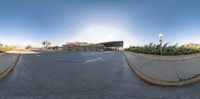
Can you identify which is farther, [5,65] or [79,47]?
[79,47]

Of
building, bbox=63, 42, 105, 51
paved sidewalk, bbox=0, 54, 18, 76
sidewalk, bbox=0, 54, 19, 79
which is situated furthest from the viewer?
building, bbox=63, 42, 105, 51

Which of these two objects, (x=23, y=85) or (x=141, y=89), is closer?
(x=141, y=89)

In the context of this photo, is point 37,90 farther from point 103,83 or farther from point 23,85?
point 103,83

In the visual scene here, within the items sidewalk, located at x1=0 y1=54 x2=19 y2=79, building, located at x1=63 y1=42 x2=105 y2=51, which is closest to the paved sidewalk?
sidewalk, located at x1=0 y1=54 x2=19 y2=79

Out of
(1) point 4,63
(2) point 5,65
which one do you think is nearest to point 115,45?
(1) point 4,63

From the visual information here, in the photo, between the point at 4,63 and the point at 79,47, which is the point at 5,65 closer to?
the point at 4,63

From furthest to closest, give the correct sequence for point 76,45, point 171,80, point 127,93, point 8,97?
point 76,45
point 171,80
point 127,93
point 8,97

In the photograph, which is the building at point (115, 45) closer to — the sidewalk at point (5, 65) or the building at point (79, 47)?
the building at point (79, 47)

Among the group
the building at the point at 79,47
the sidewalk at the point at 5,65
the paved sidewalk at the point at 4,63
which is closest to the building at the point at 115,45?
the building at the point at 79,47

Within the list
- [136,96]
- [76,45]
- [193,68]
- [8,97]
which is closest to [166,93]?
[136,96]

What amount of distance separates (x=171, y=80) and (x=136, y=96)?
2.36 metres

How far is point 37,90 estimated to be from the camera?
9.36 m

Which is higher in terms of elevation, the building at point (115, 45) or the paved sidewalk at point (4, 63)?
the building at point (115, 45)

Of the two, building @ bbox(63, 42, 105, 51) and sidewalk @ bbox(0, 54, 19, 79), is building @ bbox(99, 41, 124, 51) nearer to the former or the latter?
building @ bbox(63, 42, 105, 51)
